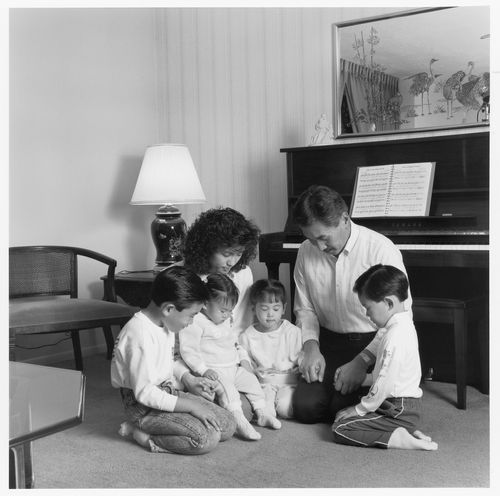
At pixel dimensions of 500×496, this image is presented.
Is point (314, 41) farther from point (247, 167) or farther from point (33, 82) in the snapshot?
point (33, 82)

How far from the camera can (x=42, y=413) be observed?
1646 mm

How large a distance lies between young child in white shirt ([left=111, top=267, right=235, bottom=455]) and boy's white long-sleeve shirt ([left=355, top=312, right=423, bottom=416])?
0.56m

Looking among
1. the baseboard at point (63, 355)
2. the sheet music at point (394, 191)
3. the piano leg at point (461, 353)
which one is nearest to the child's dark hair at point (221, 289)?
the piano leg at point (461, 353)

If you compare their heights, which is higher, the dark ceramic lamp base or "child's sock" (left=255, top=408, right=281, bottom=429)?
the dark ceramic lamp base

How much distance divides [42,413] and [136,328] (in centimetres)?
86

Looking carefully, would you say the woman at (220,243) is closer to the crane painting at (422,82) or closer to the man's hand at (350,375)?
the man's hand at (350,375)

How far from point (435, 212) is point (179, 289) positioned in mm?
1738

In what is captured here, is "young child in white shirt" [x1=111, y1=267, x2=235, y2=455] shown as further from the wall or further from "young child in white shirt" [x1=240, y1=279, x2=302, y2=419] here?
→ the wall

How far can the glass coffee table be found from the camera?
5.06 ft

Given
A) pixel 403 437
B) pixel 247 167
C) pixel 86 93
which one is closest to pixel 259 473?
pixel 403 437

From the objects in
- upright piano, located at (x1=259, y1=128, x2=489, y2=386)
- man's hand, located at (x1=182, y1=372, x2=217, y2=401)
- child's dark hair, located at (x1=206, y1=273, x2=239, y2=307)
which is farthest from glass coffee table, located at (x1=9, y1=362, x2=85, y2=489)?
upright piano, located at (x1=259, y1=128, x2=489, y2=386)

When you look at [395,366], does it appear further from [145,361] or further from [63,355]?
[63,355]
